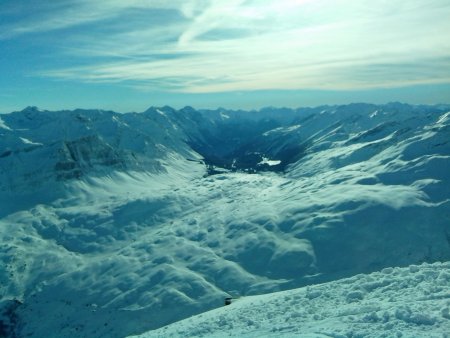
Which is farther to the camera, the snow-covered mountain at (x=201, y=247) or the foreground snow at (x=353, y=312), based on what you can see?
the snow-covered mountain at (x=201, y=247)

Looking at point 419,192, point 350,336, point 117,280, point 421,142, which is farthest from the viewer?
point 421,142

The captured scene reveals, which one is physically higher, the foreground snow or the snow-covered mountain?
the foreground snow

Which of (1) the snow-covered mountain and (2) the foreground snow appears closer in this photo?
(2) the foreground snow

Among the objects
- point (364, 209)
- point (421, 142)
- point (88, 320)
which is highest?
point (421, 142)

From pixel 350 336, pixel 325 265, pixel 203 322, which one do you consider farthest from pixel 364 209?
pixel 350 336

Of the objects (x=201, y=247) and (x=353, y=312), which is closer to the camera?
(x=353, y=312)

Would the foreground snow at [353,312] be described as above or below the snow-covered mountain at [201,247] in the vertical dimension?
above

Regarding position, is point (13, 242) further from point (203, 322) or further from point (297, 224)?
point (203, 322)

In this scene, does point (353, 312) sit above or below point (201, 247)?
above
